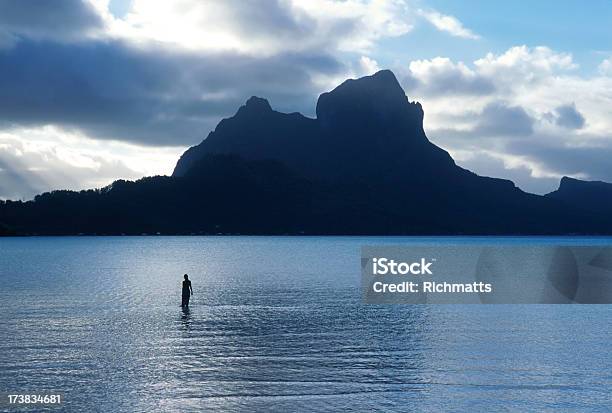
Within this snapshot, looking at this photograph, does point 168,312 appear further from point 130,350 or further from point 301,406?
point 301,406

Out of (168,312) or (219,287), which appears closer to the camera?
(168,312)

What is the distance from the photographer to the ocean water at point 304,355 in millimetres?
27469

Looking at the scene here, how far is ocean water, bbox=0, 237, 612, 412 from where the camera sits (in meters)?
27.5

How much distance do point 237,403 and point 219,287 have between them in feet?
191

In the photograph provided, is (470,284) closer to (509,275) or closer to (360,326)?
(509,275)

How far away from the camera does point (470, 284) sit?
96.8m

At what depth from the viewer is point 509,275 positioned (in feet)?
380

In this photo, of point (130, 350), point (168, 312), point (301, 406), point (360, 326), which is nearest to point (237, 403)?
point (301, 406)

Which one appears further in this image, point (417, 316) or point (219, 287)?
point (219, 287)

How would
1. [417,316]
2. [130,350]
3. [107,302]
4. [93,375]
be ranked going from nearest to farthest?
1. [93,375]
2. [130,350]
3. [417,316]
4. [107,302]

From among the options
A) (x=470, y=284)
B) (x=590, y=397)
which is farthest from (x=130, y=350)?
(x=470, y=284)

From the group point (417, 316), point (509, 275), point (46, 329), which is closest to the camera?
point (46, 329)

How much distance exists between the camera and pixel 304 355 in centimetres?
3588

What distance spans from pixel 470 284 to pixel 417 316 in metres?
44.5
